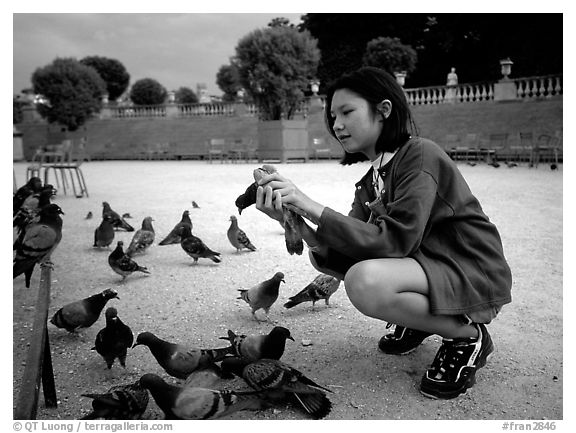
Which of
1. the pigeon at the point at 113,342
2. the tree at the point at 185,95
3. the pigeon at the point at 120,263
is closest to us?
the pigeon at the point at 113,342

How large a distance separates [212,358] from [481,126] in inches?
796

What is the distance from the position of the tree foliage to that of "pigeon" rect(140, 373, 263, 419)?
19.1 metres

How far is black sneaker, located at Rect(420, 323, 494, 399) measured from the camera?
2.36 m

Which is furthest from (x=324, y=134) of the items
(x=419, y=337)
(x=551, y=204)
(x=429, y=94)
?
(x=419, y=337)

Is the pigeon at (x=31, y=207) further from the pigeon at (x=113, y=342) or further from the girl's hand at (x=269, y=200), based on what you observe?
the girl's hand at (x=269, y=200)

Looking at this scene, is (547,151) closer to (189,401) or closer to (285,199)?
(285,199)

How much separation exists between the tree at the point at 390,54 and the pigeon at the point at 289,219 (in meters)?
23.2

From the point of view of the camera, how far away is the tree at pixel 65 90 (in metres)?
28.8

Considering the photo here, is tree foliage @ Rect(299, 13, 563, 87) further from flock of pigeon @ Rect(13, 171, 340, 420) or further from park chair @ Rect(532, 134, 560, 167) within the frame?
flock of pigeon @ Rect(13, 171, 340, 420)

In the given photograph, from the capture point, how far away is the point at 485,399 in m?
2.37

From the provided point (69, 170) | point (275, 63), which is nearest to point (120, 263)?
point (69, 170)

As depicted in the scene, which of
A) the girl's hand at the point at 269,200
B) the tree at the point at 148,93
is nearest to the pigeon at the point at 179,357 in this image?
the girl's hand at the point at 269,200

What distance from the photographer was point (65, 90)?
94.6 ft

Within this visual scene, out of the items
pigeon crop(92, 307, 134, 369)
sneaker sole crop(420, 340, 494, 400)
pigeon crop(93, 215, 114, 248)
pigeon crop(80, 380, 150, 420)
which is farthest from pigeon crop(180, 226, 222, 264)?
sneaker sole crop(420, 340, 494, 400)
